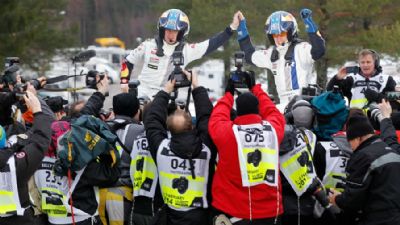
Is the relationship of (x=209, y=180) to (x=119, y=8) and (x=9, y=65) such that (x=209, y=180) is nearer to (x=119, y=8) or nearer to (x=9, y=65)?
(x=9, y=65)

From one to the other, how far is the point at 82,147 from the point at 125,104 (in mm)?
877

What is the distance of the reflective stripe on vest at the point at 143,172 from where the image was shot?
281 inches

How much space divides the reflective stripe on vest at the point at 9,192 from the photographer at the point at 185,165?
1275mm

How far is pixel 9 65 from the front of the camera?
835 centimetres

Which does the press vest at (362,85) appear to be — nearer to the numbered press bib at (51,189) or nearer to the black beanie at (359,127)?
the black beanie at (359,127)

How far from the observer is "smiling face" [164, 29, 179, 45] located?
10.1m

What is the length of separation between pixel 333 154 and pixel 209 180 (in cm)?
120

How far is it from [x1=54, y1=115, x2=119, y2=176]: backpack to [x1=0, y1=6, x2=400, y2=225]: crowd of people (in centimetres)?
1

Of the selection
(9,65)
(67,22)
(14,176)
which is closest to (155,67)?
(9,65)

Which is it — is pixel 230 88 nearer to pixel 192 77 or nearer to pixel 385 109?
pixel 192 77

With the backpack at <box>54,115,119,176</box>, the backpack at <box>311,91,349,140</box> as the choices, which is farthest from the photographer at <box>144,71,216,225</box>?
the backpack at <box>311,91,349,140</box>

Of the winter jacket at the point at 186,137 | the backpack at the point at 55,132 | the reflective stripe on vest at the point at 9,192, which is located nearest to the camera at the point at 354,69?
the winter jacket at the point at 186,137

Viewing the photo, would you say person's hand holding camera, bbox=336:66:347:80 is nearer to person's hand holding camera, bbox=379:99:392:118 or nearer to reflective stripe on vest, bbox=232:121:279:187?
person's hand holding camera, bbox=379:99:392:118

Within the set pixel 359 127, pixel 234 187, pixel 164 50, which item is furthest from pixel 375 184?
pixel 164 50
